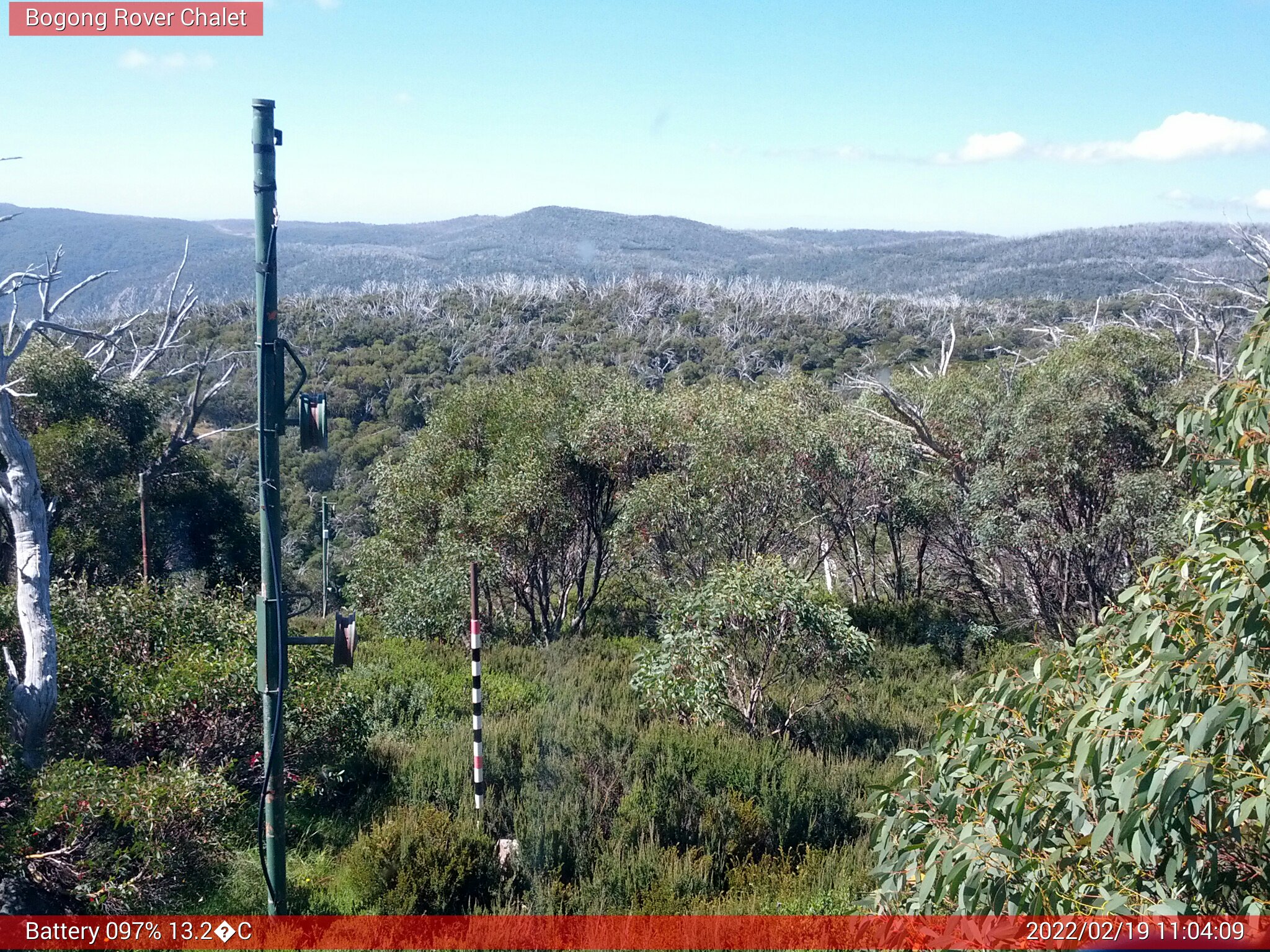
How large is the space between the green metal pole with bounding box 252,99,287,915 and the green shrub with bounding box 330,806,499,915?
3.75 ft

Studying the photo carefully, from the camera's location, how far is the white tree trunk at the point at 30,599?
20.4 feet

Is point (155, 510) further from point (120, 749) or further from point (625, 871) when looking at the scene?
point (625, 871)

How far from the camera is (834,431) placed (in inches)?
534

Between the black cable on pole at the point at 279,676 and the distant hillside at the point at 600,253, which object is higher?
the distant hillside at the point at 600,253

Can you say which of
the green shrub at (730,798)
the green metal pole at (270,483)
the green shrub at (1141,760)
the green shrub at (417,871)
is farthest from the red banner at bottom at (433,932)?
the green shrub at (1141,760)

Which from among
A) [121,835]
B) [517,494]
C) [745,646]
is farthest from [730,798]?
[517,494]

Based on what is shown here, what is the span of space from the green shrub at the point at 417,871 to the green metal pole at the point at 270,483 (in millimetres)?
1142

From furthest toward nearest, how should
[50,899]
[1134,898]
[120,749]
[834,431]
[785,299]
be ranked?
[785,299] < [834,431] < [120,749] < [50,899] < [1134,898]

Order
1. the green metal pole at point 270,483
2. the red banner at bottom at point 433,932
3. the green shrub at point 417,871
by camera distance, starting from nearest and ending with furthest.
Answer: the green metal pole at point 270,483, the red banner at bottom at point 433,932, the green shrub at point 417,871

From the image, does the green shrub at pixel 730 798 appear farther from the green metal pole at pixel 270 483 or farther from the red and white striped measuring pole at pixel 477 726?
the green metal pole at pixel 270 483

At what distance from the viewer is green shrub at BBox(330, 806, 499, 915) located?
5.39m

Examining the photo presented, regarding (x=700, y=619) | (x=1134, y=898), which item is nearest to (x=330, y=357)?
(x=700, y=619)

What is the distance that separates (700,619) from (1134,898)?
6047 millimetres

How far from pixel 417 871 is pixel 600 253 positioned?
2414 centimetres
